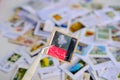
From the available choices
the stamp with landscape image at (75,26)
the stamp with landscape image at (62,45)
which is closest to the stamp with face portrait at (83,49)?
the stamp with landscape image at (75,26)

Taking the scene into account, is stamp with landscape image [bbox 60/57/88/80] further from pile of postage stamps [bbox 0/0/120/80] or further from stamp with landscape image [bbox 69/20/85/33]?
stamp with landscape image [bbox 69/20/85/33]

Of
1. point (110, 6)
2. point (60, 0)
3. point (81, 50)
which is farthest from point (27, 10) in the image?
point (110, 6)

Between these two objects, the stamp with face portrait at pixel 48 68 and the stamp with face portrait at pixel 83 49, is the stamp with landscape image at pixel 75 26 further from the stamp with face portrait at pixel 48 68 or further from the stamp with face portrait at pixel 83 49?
the stamp with face portrait at pixel 48 68

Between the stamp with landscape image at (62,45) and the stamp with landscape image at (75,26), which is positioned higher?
the stamp with landscape image at (62,45)

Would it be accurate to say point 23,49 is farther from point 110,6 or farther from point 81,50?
point 110,6

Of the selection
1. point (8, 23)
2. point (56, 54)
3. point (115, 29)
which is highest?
point (56, 54)

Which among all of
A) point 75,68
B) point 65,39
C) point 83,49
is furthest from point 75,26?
point 65,39
